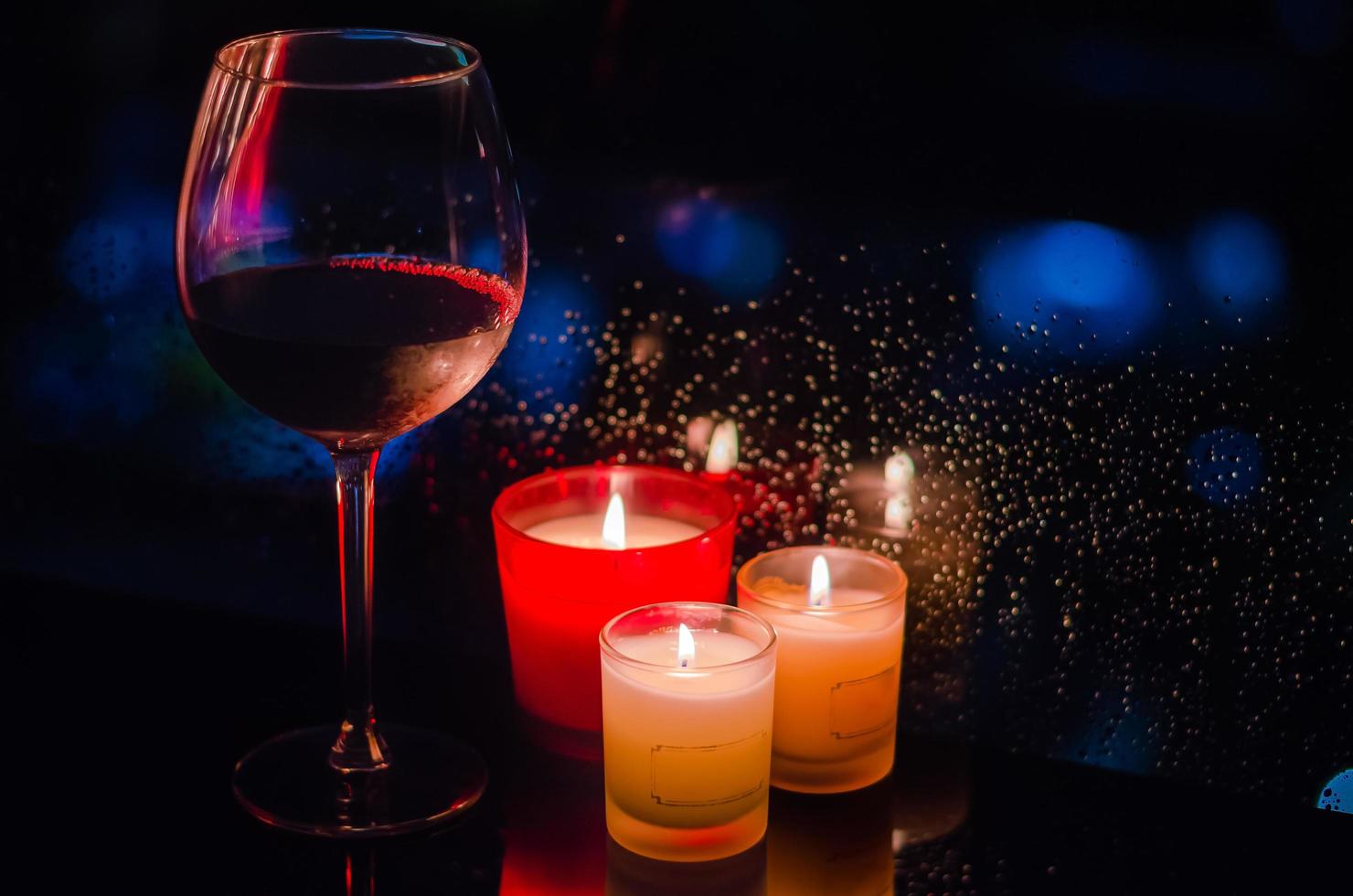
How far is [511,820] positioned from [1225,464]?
406 mm

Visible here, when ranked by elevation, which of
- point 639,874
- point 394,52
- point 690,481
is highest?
point 394,52

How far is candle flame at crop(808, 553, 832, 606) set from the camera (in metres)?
0.74

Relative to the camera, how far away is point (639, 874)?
0.67m

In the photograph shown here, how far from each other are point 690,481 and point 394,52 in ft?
0.93

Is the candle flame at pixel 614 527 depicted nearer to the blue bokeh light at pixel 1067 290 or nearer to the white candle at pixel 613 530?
the white candle at pixel 613 530

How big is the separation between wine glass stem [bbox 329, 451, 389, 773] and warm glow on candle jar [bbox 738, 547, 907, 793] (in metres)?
0.19

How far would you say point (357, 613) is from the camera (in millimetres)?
725

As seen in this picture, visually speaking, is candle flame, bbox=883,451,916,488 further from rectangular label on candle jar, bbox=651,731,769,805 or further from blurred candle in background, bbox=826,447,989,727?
rectangular label on candle jar, bbox=651,731,769,805

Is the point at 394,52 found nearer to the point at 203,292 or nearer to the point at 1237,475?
the point at 203,292

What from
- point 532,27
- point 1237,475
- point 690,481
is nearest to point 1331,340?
point 1237,475

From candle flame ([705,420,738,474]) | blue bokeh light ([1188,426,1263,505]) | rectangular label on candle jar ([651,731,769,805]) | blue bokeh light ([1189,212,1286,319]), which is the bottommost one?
rectangular label on candle jar ([651,731,769,805])

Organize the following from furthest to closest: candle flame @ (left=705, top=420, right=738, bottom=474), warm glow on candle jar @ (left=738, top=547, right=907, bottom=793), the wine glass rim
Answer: candle flame @ (left=705, top=420, right=738, bottom=474), warm glow on candle jar @ (left=738, top=547, right=907, bottom=793), the wine glass rim

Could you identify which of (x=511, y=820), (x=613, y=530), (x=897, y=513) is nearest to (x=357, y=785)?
(x=511, y=820)

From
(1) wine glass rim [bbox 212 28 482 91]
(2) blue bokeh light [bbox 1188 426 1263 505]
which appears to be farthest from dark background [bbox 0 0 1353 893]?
(1) wine glass rim [bbox 212 28 482 91]
